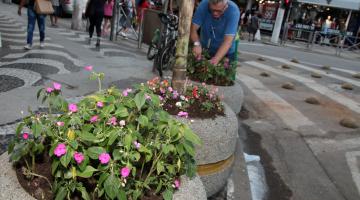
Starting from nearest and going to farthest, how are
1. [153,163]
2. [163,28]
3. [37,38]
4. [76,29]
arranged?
[153,163] → [163,28] → [37,38] → [76,29]

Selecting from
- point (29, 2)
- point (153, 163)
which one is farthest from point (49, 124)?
point (29, 2)

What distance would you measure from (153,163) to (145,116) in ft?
0.83

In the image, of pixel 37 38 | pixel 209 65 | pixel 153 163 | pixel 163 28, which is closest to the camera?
pixel 153 163

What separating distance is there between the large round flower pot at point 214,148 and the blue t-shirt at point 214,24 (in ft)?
5.20

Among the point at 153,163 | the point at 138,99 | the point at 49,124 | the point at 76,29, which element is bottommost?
the point at 76,29

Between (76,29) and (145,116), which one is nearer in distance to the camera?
(145,116)

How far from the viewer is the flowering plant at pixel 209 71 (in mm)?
4660

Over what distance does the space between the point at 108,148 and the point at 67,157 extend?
244mm

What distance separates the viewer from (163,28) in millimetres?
8578

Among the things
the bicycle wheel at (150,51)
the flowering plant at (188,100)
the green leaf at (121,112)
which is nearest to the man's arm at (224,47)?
the flowering plant at (188,100)

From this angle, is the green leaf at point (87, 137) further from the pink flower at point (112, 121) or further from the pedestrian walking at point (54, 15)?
the pedestrian walking at point (54, 15)

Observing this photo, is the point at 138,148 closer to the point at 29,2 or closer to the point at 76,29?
the point at 29,2

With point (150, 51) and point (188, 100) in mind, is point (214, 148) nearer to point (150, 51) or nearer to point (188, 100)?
point (188, 100)

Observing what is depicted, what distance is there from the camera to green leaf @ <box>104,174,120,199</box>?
1841 millimetres
